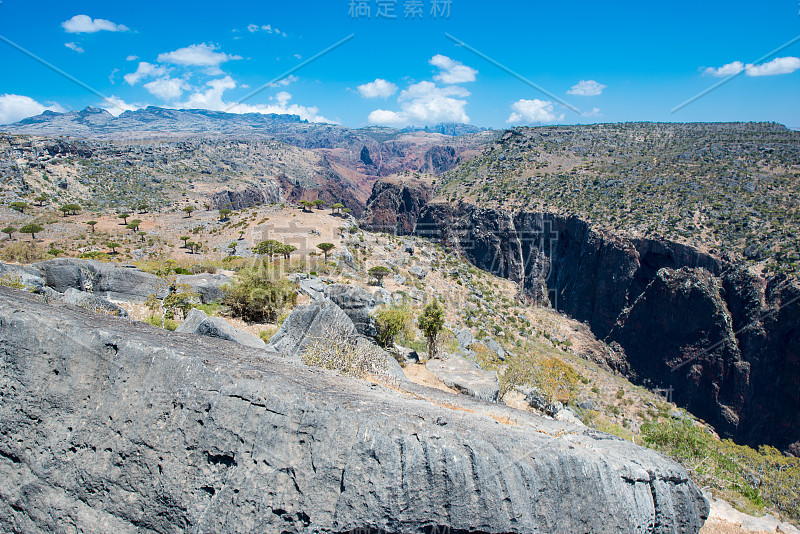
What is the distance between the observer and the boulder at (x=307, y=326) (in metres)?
11.4

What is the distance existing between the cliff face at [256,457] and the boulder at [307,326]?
4.88 meters

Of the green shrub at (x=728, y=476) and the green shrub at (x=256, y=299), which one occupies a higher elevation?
the green shrub at (x=256, y=299)

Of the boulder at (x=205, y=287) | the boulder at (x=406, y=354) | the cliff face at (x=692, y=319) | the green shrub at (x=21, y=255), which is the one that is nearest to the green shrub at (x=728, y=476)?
the boulder at (x=406, y=354)

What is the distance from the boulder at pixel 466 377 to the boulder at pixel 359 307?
2.89 meters

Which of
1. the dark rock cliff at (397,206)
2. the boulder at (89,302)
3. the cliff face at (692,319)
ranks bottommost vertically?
the cliff face at (692,319)

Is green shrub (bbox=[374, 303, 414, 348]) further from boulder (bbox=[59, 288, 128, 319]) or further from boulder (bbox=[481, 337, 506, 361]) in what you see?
boulder (bbox=[481, 337, 506, 361])

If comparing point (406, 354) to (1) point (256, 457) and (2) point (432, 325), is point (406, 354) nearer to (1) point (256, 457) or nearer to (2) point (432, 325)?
(2) point (432, 325)

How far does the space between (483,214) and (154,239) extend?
48.4 metres

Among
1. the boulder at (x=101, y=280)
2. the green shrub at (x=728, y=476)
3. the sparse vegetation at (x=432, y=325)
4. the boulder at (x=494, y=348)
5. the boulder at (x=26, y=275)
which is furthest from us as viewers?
the boulder at (x=494, y=348)

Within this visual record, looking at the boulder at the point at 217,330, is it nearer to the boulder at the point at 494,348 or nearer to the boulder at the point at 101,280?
the boulder at the point at 101,280

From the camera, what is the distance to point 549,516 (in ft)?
18.0

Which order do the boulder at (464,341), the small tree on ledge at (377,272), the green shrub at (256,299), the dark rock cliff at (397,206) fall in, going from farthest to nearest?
the dark rock cliff at (397,206) < the small tree on ledge at (377,272) < the boulder at (464,341) < the green shrub at (256,299)

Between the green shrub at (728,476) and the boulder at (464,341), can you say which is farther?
the boulder at (464,341)

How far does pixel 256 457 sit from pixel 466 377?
33.2 feet
